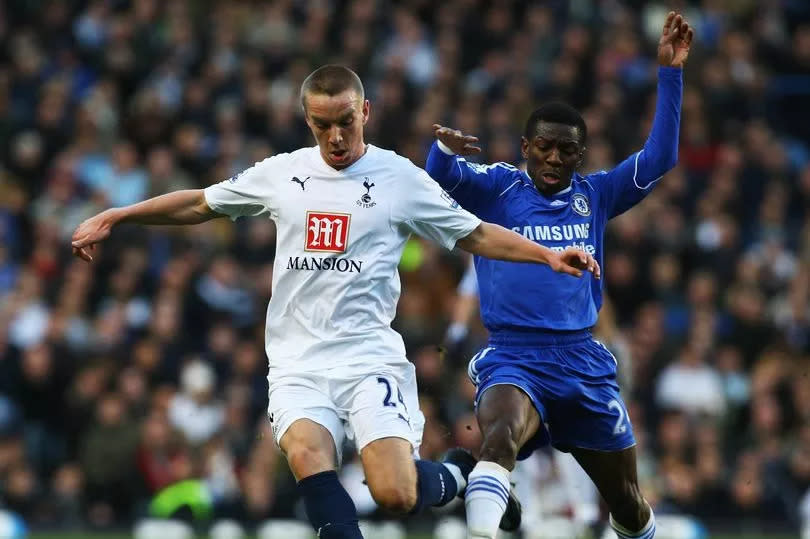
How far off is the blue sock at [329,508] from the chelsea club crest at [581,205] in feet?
6.85

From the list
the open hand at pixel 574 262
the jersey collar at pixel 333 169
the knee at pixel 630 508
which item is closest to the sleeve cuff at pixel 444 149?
the jersey collar at pixel 333 169

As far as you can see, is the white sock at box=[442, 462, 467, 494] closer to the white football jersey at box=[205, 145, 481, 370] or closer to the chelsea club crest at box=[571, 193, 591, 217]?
the white football jersey at box=[205, 145, 481, 370]

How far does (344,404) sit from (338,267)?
0.71 meters

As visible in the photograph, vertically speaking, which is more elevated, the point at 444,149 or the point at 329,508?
the point at 444,149

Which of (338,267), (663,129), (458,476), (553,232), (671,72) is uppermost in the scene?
(671,72)

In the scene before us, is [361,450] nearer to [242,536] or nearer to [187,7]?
[242,536]

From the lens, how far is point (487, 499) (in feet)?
26.0

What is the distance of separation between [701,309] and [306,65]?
5237 mm

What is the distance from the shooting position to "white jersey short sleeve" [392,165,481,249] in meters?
8.13

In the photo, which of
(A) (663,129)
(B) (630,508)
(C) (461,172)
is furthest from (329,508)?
(A) (663,129)

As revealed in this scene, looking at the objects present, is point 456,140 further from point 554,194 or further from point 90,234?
point 90,234

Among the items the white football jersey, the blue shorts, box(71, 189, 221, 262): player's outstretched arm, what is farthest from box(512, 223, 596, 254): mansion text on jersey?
box(71, 189, 221, 262): player's outstretched arm

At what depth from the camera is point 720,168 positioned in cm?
1845

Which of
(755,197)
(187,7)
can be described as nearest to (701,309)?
(755,197)
